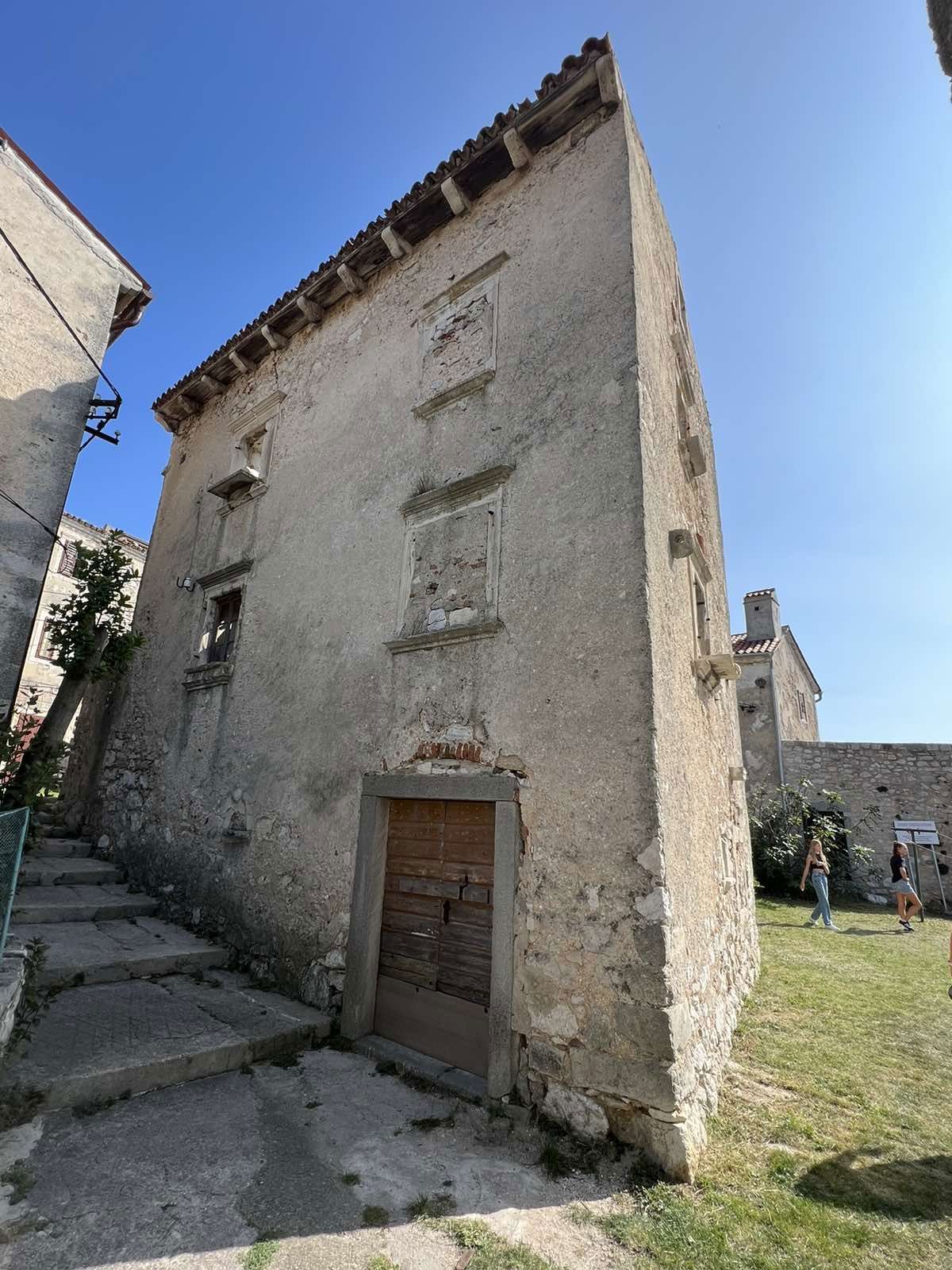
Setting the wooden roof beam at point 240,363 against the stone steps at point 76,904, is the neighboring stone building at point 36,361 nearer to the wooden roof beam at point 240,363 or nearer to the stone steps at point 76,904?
the wooden roof beam at point 240,363

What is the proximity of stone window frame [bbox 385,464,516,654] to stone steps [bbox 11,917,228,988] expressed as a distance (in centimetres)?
370

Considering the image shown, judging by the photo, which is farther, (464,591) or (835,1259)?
(464,591)

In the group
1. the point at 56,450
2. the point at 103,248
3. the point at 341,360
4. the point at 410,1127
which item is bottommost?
the point at 410,1127

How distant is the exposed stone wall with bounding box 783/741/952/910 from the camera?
43.8 feet

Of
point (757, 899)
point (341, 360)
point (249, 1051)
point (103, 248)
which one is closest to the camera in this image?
point (249, 1051)

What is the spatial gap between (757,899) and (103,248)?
55.4 ft

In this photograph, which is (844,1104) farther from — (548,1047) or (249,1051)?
(249,1051)

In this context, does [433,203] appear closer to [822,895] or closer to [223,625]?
[223,625]

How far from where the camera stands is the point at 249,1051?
4.28 metres

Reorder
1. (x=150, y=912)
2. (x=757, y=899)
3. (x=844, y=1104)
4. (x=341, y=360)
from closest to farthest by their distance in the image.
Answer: (x=844, y=1104)
(x=150, y=912)
(x=341, y=360)
(x=757, y=899)

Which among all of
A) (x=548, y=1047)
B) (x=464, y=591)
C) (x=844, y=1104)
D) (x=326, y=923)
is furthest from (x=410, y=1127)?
(x=464, y=591)

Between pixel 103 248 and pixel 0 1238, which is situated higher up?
pixel 103 248

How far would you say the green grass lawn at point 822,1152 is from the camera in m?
2.71

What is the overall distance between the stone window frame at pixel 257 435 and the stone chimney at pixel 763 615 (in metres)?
14.9
